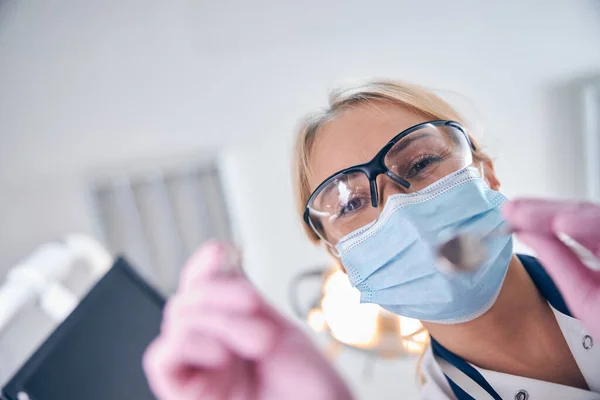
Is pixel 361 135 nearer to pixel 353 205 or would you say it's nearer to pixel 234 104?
pixel 353 205

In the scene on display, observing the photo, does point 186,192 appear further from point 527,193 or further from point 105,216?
point 527,193

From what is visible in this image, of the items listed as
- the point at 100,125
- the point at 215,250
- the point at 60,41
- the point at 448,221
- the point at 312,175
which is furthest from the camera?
the point at 100,125

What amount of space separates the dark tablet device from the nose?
63 cm

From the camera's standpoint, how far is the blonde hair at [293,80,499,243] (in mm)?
641

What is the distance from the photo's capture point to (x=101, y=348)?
782mm

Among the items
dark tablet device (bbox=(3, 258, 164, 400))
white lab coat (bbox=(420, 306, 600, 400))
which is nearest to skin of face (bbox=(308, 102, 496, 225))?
white lab coat (bbox=(420, 306, 600, 400))

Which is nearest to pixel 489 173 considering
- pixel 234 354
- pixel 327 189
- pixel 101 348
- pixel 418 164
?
pixel 418 164

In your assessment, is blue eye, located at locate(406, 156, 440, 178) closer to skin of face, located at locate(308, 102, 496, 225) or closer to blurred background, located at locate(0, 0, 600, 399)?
skin of face, located at locate(308, 102, 496, 225)

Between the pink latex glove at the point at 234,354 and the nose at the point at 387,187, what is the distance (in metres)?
0.30

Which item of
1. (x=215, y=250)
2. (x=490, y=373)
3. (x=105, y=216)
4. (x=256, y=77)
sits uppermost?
(x=256, y=77)

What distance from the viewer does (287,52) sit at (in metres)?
1.14

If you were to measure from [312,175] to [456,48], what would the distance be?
645mm

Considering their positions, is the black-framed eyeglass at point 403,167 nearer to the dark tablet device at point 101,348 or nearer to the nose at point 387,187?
the nose at point 387,187

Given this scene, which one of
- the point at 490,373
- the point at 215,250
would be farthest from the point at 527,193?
the point at 215,250
